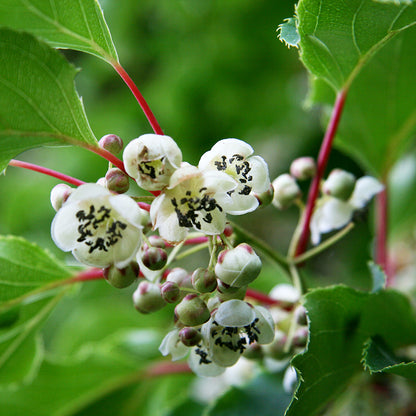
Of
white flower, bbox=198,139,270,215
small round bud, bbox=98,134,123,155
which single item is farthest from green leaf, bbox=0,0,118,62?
white flower, bbox=198,139,270,215

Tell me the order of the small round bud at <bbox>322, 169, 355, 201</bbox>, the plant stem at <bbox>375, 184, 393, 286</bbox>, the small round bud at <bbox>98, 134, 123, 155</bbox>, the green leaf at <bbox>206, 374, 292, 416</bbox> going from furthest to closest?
1. the plant stem at <bbox>375, 184, 393, 286</bbox>
2. the green leaf at <bbox>206, 374, 292, 416</bbox>
3. the small round bud at <bbox>322, 169, 355, 201</bbox>
4. the small round bud at <bbox>98, 134, 123, 155</bbox>

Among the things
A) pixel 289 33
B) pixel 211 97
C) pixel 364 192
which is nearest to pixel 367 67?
pixel 364 192

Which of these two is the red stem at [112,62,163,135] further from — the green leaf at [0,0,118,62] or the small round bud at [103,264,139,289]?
the small round bud at [103,264,139,289]

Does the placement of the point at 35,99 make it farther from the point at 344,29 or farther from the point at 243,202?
the point at 344,29

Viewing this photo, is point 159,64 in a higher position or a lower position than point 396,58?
lower

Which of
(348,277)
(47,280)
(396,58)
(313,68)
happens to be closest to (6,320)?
(47,280)

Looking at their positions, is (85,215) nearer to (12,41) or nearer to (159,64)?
(12,41)
